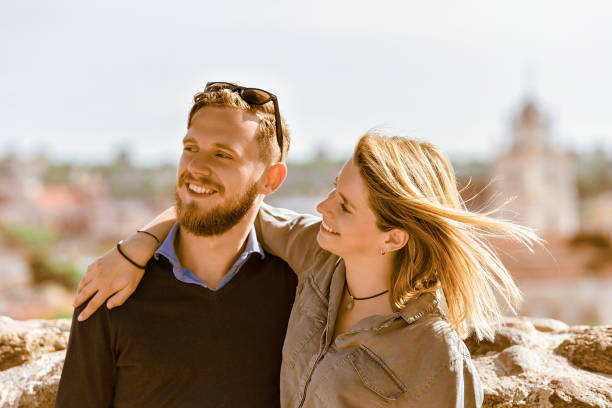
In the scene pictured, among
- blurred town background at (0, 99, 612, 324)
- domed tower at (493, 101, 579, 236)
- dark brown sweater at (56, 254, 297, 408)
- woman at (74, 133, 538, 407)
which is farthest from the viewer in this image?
domed tower at (493, 101, 579, 236)

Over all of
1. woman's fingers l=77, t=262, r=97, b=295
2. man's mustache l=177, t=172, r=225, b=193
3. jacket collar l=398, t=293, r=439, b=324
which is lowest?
jacket collar l=398, t=293, r=439, b=324

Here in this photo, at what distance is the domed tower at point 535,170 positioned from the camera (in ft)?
120

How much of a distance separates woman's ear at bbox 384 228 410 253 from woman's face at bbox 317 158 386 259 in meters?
0.02

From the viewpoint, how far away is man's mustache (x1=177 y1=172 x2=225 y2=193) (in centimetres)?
180

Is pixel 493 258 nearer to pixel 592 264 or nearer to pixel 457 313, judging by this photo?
pixel 457 313

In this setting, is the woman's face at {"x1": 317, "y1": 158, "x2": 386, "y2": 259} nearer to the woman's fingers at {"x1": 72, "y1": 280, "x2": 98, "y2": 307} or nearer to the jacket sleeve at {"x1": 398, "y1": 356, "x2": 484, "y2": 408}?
the jacket sleeve at {"x1": 398, "y1": 356, "x2": 484, "y2": 408}

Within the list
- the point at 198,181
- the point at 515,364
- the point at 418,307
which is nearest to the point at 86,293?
the point at 198,181

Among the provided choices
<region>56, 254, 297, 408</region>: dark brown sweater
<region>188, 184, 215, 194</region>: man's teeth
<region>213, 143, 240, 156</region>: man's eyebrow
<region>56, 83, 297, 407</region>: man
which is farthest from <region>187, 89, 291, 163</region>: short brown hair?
<region>56, 254, 297, 408</region>: dark brown sweater

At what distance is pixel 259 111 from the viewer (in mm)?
1964

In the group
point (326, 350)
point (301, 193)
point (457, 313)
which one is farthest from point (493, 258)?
point (301, 193)

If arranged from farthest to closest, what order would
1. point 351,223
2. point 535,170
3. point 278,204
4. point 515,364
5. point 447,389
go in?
point 535,170 < point 278,204 < point 515,364 < point 351,223 < point 447,389

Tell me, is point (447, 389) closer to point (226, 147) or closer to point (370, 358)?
point (370, 358)

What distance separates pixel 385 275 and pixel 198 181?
591 mm

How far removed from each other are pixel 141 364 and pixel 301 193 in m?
37.2
